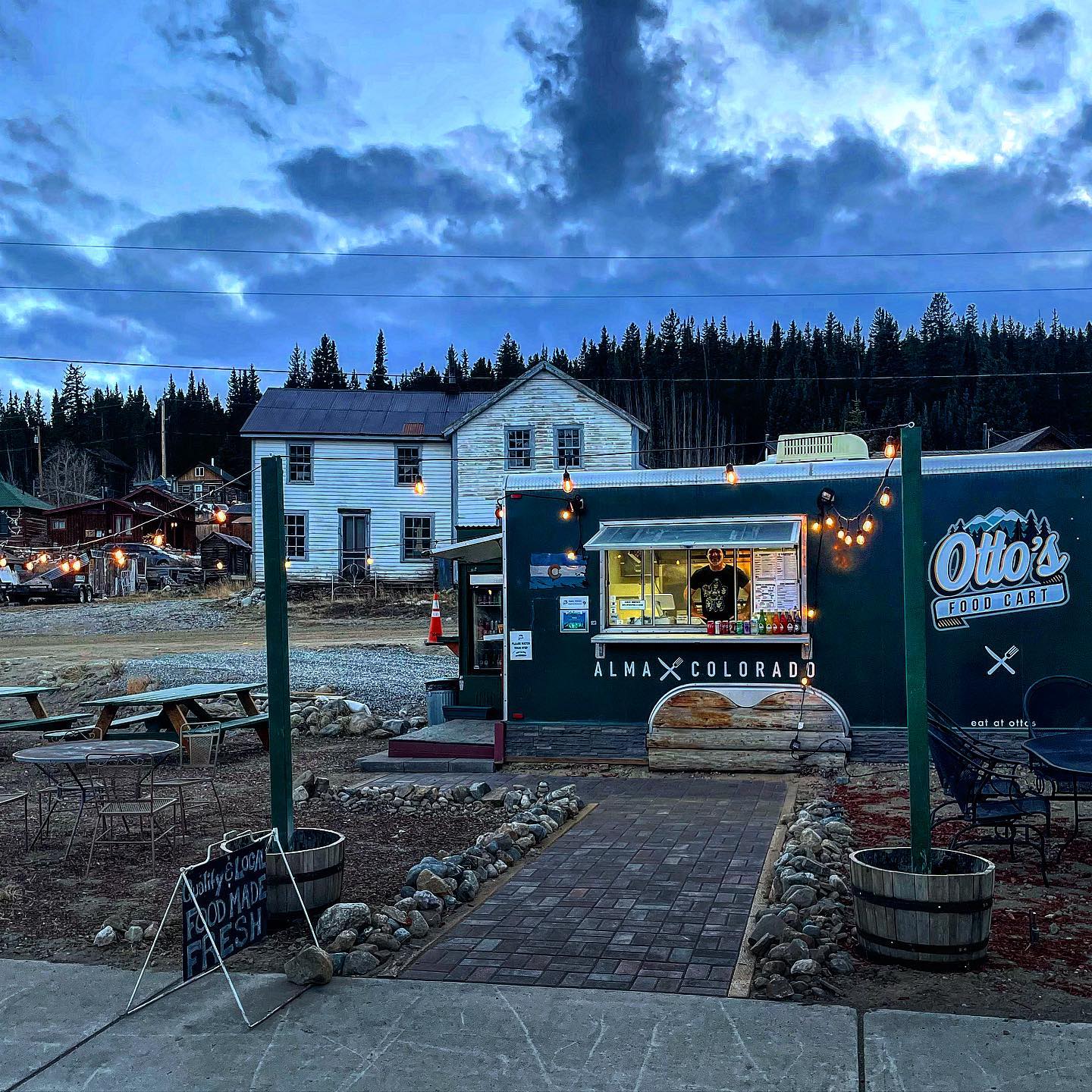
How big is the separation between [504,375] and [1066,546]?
8519cm

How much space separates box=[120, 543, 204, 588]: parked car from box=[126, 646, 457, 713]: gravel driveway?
19686mm

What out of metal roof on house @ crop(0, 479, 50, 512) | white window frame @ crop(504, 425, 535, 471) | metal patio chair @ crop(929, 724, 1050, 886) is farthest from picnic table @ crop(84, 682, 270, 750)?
metal roof on house @ crop(0, 479, 50, 512)

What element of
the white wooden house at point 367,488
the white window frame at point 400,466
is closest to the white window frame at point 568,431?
the white wooden house at point 367,488

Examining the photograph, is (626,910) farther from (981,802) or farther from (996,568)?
(996,568)

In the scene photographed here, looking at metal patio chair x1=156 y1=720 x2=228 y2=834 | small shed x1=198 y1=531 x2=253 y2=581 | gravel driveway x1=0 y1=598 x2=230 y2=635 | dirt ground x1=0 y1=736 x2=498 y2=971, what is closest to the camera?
dirt ground x1=0 y1=736 x2=498 y2=971

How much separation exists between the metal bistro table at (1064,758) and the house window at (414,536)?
2825 cm

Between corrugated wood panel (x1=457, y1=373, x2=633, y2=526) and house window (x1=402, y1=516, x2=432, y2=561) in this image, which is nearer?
corrugated wood panel (x1=457, y1=373, x2=633, y2=526)

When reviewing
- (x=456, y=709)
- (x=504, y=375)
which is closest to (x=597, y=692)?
(x=456, y=709)

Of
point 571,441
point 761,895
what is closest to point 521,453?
point 571,441

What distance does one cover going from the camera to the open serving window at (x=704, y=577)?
11398 mm

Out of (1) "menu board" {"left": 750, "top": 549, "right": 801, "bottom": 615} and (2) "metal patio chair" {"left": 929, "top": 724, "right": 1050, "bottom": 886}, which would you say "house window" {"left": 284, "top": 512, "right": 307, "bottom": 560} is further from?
(2) "metal patio chair" {"left": 929, "top": 724, "right": 1050, "bottom": 886}

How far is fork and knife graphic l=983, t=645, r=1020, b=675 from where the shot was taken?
10797mm

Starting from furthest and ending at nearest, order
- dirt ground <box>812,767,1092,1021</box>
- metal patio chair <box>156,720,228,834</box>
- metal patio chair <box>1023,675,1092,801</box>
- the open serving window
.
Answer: metal patio chair <box>156,720,228,834</box> < the open serving window < metal patio chair <box>1023,675,1092,801</box> < dirt ground <box>812,767,1092,1021</box>

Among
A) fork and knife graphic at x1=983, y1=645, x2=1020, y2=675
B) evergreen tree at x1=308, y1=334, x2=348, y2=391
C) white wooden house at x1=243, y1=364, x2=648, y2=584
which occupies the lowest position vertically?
fork and knife graphic at x1=983, y1=645, x2=1020, y2=675
